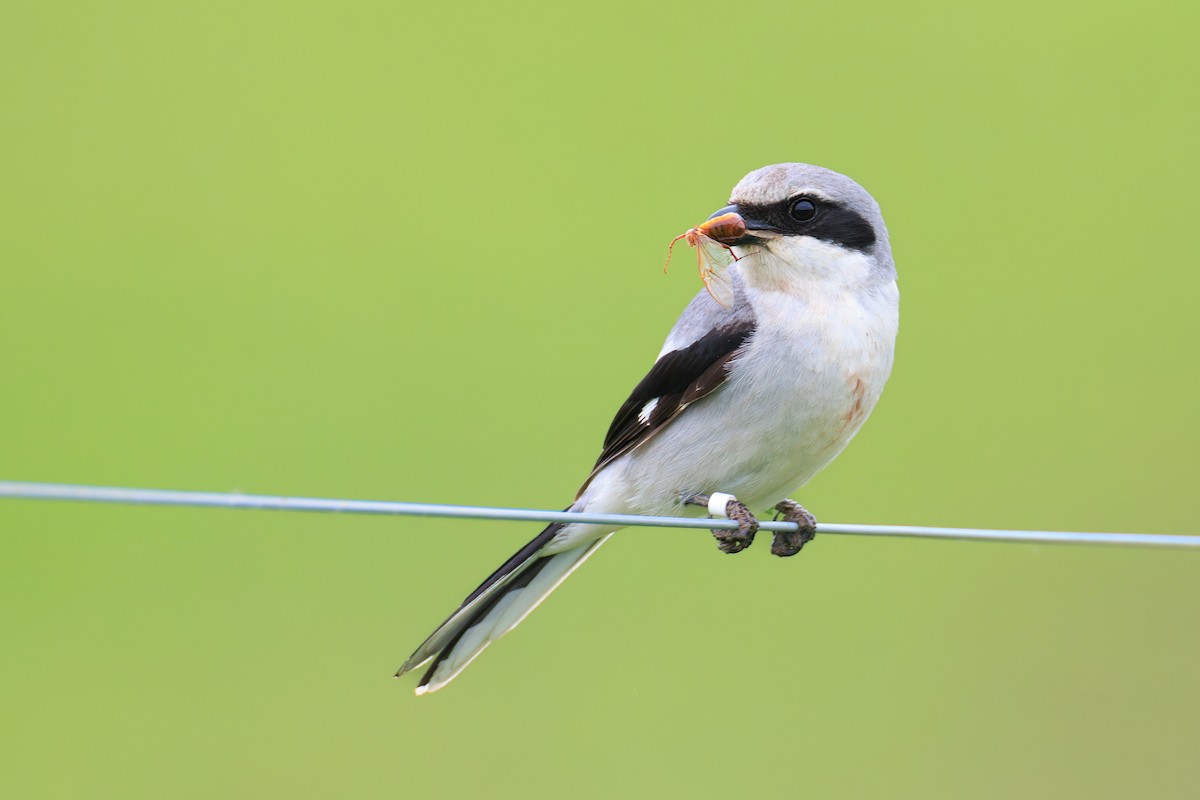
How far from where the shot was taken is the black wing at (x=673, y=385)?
9.39ft

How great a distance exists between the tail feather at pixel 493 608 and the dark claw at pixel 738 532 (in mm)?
348

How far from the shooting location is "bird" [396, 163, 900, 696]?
2795 millimetres

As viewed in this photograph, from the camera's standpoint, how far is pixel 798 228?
289cm

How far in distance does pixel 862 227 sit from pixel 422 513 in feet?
5.19

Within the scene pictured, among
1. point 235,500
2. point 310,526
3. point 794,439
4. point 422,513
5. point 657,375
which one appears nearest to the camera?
point 235,500

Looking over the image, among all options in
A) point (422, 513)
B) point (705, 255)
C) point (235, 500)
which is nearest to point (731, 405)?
point (705, 255)

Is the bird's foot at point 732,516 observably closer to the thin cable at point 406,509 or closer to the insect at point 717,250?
the thin cable at point 406,509

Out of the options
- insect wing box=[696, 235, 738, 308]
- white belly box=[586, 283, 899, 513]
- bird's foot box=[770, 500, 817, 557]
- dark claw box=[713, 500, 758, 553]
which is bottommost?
bird's foot box=[770, 500, 817, 557]

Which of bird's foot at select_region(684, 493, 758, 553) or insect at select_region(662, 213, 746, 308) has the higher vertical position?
insect at select_region(662, 213, 746, 308)

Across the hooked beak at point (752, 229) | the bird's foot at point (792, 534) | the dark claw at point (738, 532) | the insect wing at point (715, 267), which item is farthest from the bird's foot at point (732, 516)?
the hooked beak at point (752, 229)

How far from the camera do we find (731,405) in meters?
2.85

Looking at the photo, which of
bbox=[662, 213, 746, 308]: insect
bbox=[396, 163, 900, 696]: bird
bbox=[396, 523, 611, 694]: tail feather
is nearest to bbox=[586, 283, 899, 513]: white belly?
bbox=[396, 163, 900, 696]: bird

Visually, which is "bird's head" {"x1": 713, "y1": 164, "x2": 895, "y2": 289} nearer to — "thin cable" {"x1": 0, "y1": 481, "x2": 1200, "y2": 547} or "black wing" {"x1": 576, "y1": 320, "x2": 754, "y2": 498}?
A: "black wing" {"x1": 576, "y1": 320, "x2": 754, "y2": 498}

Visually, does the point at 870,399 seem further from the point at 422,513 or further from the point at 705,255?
the point at 422,513
